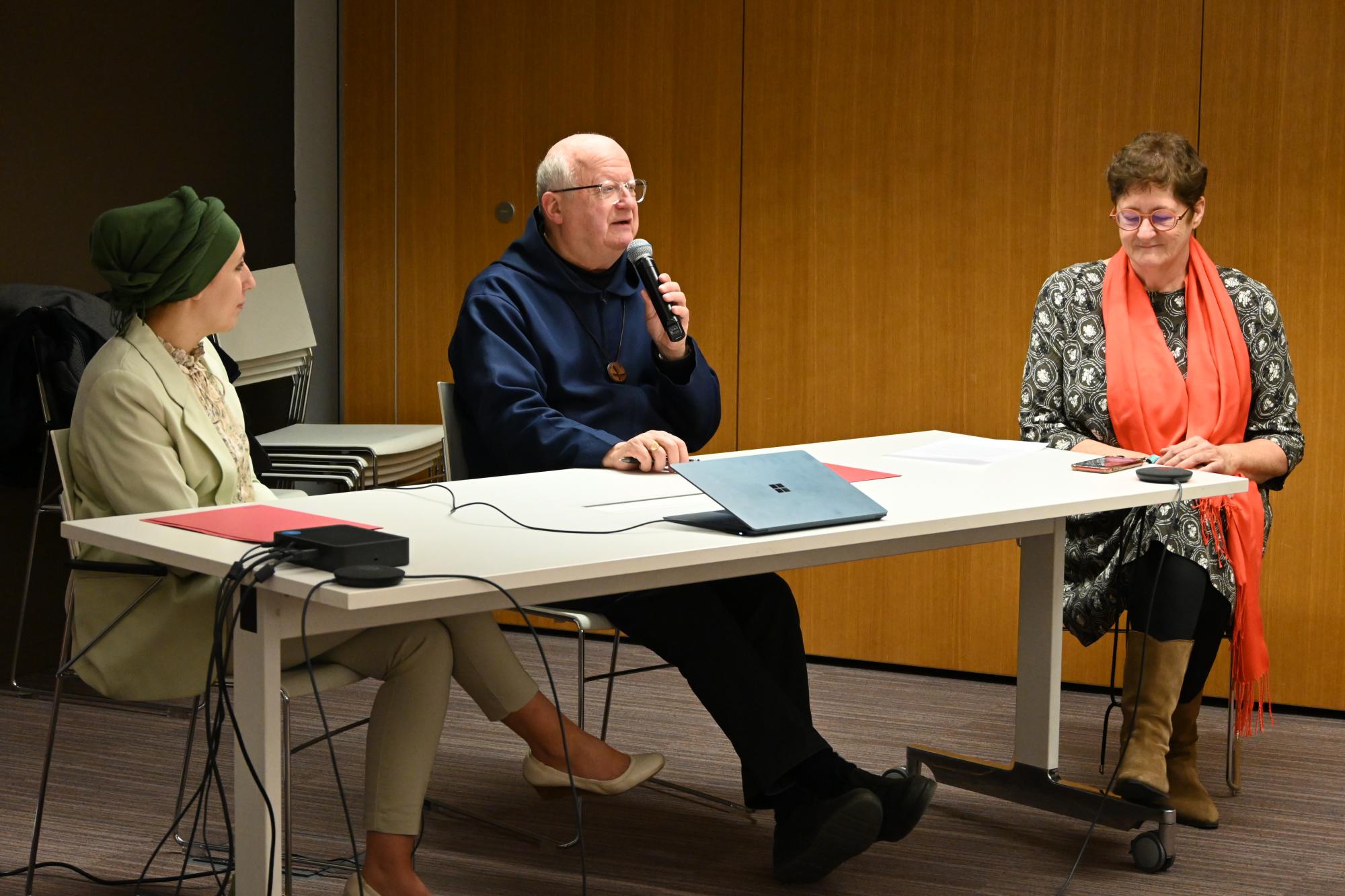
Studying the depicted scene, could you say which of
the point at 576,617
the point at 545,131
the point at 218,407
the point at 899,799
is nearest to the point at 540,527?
the point at 576,617

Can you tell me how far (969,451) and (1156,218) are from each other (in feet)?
2.18

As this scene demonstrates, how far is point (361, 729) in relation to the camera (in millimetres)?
3594

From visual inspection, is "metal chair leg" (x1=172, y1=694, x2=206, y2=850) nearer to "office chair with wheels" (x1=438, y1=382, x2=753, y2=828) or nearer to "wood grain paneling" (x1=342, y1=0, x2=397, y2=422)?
"office chair with wheels" (x1=438, y1=382, x2=753, y2=828)

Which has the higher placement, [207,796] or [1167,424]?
[1167,424]

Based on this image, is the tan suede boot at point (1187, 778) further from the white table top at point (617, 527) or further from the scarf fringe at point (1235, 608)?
the white table top at point (617, 527)

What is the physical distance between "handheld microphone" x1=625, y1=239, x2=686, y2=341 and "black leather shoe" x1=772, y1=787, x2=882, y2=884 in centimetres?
95

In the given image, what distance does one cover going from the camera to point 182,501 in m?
2.25

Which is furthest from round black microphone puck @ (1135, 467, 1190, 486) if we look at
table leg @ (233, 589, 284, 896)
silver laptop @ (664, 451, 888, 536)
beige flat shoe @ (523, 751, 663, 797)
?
table leg @ (233, 589, 284, 896)

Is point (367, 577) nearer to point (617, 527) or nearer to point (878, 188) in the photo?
point (617, 527)

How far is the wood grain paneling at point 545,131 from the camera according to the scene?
423 cm

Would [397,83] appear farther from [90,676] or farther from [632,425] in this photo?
[90,676]

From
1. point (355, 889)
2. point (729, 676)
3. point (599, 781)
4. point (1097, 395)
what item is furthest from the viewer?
point (1097, 395)

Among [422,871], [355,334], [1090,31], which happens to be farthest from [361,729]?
[1090,31]

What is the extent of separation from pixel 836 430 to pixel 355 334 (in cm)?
163
